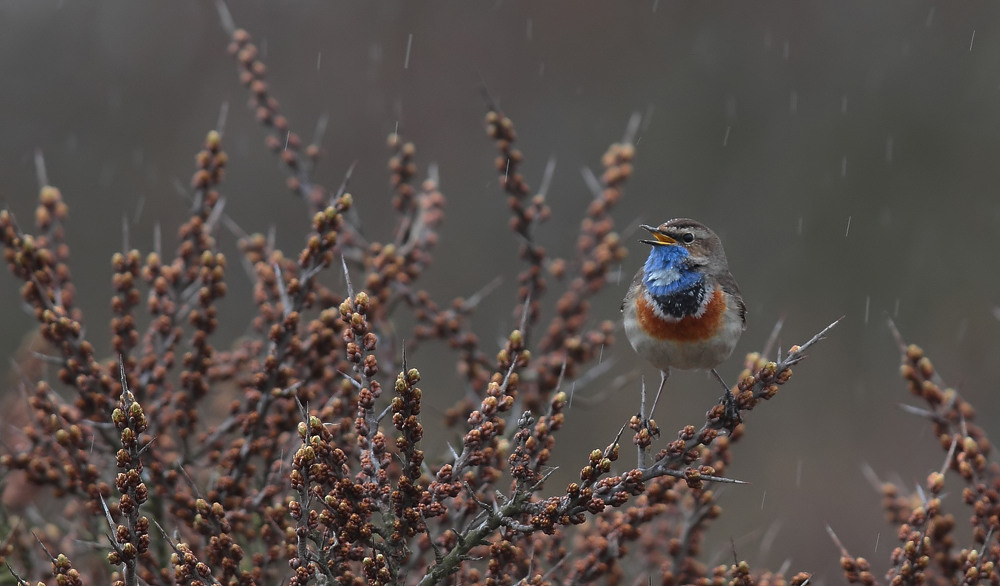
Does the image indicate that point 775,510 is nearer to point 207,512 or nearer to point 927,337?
point 927,337

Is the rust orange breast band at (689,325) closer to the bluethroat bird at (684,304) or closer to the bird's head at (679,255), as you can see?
the bluethroat bird at (684,304)

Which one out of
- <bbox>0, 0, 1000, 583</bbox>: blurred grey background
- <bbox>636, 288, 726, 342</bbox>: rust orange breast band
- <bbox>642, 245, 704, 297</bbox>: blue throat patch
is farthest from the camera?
<bbox>0, 0, 1000, 583</bbox>: blurred grey background

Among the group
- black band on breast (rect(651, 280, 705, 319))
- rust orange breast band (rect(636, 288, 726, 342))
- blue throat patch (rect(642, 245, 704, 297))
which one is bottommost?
rust orange breast band (rect(636, 288, 726, 342))

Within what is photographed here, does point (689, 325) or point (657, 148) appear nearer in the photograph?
point (689, 325)

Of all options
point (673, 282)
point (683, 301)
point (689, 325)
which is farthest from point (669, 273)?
point (689, 325)

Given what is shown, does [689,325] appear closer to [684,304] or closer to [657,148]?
[684,304]

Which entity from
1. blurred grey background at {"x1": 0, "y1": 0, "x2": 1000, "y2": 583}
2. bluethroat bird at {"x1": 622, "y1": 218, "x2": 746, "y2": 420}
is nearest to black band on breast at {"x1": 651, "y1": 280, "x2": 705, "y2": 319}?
bluethroat bird at {"x1": 622, "y1": 218, "x2": 746, "y2": 420}

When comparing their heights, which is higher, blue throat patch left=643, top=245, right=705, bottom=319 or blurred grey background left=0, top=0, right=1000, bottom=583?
blurred grey background left=0, top=0, right=1000, bottom=583

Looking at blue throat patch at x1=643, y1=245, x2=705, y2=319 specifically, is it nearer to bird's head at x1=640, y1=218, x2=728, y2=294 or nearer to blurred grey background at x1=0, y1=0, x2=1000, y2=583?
bird's head at x1=640, y1=218, x2=728, y2=294
